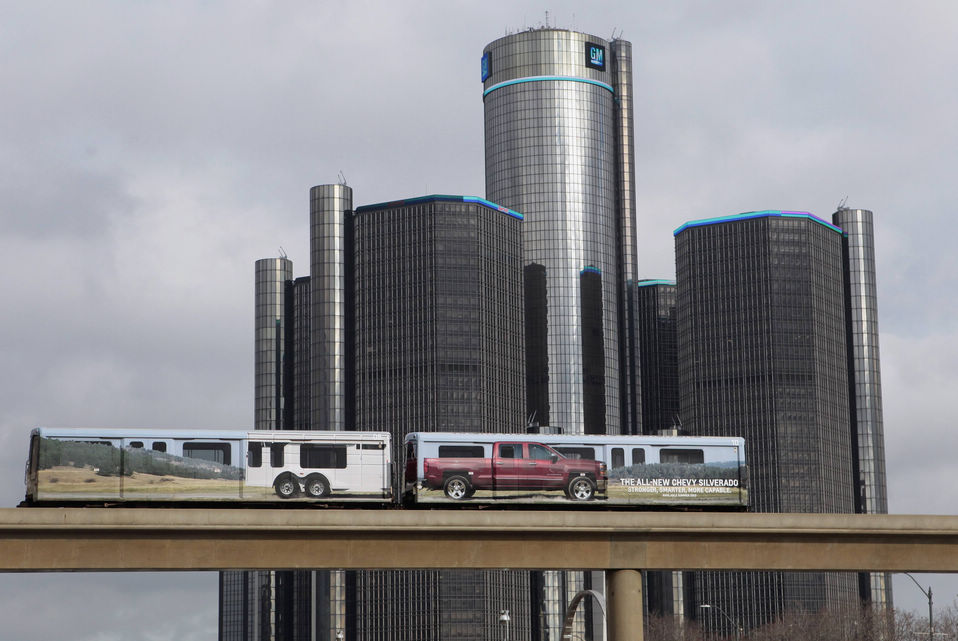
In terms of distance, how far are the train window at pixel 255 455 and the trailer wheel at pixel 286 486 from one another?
3.36ft

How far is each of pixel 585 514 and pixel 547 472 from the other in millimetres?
7896

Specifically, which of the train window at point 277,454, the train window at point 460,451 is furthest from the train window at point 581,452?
the train window at point 277,454

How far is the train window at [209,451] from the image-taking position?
56312 millimetres

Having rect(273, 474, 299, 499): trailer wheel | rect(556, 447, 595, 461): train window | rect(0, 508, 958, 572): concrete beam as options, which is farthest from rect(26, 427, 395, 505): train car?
rect(556, 447, 595, 461): train window

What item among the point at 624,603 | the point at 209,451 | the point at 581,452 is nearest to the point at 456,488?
the point at 581,452

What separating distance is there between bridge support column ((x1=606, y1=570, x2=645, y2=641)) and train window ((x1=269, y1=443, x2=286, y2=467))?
13.8 metres

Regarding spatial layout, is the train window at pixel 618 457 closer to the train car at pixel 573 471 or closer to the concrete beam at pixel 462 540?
the train car at pixel 573 471

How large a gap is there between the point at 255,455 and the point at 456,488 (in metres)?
7.95

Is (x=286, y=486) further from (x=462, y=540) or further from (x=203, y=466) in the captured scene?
(x=462, y=540)

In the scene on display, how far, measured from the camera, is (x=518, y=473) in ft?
190

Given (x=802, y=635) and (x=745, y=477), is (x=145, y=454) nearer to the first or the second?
(x=745, y=477)

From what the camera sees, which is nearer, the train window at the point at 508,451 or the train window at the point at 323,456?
the train window at the point at 323,456

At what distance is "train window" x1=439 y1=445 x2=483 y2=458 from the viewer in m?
57.7

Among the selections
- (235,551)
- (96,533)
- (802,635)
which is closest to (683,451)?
(235,551)
